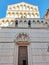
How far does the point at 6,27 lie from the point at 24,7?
5769mm

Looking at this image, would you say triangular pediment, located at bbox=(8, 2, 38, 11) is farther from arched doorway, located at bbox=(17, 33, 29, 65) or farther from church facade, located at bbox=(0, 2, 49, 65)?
arched doorway, located at bbox=(17, 33, 29, 65)

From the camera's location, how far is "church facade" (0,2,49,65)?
8414 mm

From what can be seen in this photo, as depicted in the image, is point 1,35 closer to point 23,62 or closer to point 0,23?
point 0,23

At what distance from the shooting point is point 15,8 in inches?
563

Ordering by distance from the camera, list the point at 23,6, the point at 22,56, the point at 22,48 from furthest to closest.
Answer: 1. the point at 23,6
2. the point at 22,48
3. the point at 22,56

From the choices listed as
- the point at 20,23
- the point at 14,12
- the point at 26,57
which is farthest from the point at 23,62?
the point at 14,12

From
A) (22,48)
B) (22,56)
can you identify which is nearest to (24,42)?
(22,48)

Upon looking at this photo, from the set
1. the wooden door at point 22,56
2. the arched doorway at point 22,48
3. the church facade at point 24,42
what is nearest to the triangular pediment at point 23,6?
the church facade at point 24,42

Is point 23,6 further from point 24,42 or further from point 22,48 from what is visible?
point 22,48

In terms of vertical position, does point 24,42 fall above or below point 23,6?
below

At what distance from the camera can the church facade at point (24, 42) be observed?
27.6 feet

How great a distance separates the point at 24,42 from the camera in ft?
28.7

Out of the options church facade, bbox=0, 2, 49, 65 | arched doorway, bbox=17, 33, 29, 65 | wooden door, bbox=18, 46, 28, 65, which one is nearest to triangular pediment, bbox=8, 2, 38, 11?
church facade, bbox=0, 2, 49, 65

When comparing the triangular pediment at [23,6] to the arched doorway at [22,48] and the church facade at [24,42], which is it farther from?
the arched doorway at [22,48]
